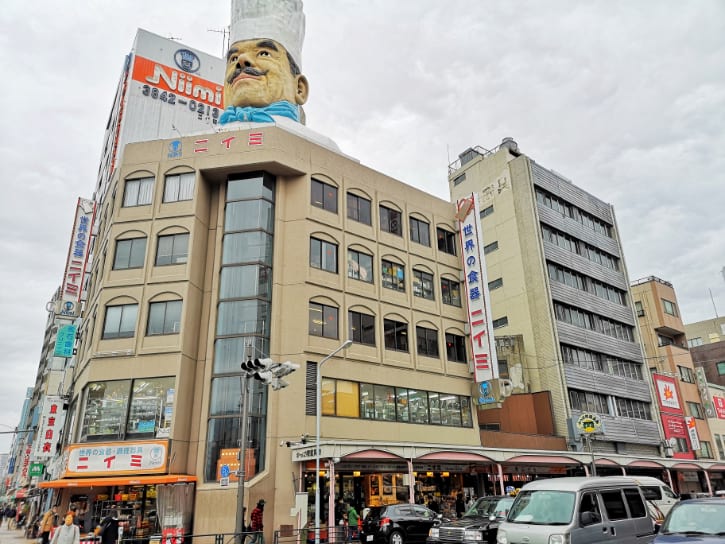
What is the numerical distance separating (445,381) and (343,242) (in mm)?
11030

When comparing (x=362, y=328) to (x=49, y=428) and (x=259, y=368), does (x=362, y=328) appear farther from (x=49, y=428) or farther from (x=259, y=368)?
(x=49, y=428)

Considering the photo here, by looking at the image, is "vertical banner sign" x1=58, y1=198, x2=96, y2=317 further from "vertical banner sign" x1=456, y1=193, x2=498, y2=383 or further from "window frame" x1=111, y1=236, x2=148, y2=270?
"vertical banner sign" x1=456, y1=193, x2=498, y2=383

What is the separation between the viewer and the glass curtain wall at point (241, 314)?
2619 cm

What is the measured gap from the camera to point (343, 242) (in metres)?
32.6

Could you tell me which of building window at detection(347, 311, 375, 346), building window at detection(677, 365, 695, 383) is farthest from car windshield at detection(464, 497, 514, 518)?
building window at detection(677, 365, 695, 383)

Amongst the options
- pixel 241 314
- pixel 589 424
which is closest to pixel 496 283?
pixel 589 424

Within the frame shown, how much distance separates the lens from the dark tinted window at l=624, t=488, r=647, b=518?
1263 centimetres

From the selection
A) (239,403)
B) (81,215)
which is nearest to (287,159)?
(239,403)

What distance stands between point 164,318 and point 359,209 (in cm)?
1364

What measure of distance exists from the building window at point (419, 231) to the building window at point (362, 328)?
25.2 feet

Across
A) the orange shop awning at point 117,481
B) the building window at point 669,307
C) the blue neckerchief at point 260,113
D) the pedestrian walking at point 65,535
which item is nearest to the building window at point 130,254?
the blue neckerchief at point 260,113

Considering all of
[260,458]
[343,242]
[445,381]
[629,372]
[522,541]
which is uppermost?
[343,242]

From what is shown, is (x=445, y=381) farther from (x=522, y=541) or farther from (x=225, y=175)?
(x=522, y=541)

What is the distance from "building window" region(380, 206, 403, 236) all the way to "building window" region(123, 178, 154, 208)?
1430 centimetres
